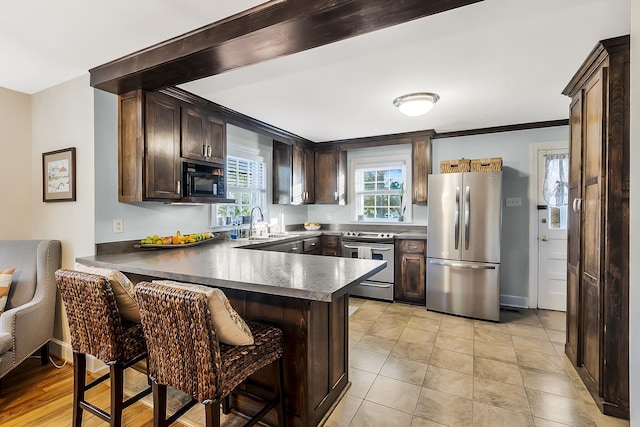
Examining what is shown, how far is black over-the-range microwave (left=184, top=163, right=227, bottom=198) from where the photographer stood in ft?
9.88

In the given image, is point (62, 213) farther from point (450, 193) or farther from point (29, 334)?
point (450, 193)

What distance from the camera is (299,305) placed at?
1.81 m

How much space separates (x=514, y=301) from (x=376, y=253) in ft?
6.16

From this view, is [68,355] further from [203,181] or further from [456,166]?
[456,166]

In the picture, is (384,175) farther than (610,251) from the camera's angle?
Yes

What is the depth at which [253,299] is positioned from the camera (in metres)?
1.96

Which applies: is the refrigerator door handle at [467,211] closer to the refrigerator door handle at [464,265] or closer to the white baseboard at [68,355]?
the refrigerator door handle at [464,265]

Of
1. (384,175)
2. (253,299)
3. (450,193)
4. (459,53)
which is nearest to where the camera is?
(253,299)

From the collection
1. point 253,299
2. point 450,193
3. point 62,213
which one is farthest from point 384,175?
point 62,213

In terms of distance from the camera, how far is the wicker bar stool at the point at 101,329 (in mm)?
1611

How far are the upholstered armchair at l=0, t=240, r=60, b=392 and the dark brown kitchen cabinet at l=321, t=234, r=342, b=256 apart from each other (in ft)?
10.4

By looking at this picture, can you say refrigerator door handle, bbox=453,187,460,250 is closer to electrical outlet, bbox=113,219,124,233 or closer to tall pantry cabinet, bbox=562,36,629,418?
tall pantry cabinet, bbox=562,36,629,418

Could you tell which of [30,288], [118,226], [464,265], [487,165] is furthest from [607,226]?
[30,288]

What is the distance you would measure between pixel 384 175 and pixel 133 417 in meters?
4.22
